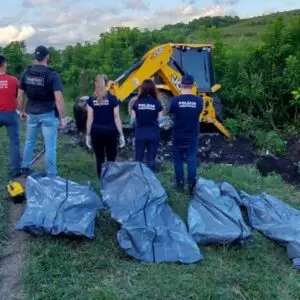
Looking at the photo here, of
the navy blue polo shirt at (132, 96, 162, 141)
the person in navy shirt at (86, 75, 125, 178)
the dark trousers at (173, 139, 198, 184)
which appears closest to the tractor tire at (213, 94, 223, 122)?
the dark trousers at (173, 139, 198, 184)

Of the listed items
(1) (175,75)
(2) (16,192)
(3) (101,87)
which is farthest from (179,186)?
(1) (175,75)

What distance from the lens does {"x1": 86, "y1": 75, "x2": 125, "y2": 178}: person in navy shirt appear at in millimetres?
6641

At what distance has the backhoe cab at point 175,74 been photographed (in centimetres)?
1121

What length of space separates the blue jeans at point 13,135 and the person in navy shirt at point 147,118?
5.37 ft

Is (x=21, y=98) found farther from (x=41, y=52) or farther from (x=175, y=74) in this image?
(x=175, y=74)

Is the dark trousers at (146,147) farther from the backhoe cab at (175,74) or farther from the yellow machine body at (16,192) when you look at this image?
the backhoe cab at (175,74)

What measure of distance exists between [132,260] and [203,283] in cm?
79

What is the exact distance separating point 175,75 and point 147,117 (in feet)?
15.4

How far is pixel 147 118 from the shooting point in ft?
23.5

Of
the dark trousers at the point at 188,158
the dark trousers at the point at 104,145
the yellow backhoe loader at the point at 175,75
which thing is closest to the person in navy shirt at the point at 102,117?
the dark trousers at the point at 104,145

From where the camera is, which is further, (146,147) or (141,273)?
(146,147)

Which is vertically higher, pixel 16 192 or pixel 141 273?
pixel 16 192

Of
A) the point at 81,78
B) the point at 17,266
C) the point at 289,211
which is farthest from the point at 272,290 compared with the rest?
the point at 81,78

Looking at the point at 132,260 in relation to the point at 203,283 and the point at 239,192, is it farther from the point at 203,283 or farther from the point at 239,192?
the point at 239,192
